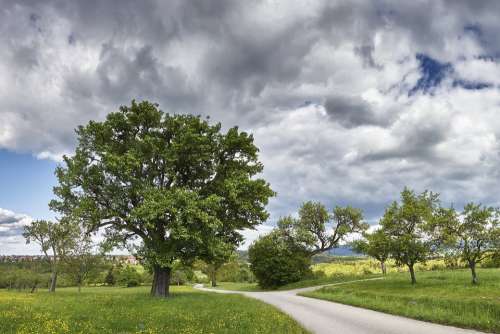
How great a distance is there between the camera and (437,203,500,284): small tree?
30.9 m

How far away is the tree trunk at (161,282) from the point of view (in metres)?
33.1

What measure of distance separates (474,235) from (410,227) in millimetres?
6280

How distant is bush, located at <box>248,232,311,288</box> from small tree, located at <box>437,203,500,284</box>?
28380mm

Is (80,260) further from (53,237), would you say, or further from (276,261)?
(276,261)

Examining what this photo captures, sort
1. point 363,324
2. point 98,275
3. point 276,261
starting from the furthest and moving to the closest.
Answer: point 98,275 → point 276,261 → point 363,324

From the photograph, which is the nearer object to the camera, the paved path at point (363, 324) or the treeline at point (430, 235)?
the paved path at point (363, 324)

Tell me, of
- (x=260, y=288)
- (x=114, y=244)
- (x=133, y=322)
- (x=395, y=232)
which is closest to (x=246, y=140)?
(x=114, y=244)

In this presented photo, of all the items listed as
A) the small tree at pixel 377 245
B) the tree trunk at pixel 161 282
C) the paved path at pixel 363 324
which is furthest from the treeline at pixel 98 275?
the paved path at pixel 363 324

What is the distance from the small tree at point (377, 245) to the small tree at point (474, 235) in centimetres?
585

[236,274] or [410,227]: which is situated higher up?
[410,227]

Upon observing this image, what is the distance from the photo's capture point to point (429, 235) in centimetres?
3519

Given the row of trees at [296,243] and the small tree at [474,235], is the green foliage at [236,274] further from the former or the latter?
the small tree at [474,235]

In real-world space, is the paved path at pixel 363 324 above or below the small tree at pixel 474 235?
below

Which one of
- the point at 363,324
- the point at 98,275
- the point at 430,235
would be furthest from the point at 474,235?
the point at 98,275
